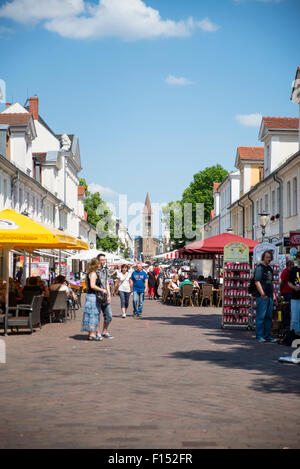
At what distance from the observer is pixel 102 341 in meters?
12.7

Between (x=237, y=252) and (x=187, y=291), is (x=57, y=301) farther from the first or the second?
(x=187, y=291)

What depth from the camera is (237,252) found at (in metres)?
16.5

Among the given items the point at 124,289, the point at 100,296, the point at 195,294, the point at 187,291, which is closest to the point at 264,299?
the point at 100,296

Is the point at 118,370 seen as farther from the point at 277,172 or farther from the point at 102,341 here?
the point at 277,172

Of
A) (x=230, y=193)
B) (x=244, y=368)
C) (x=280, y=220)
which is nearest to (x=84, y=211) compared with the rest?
(x=230, y=193)

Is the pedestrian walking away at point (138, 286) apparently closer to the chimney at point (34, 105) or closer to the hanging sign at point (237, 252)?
the hanging sign at point (237, 252)

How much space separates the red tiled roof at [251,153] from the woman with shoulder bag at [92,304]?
35.0m

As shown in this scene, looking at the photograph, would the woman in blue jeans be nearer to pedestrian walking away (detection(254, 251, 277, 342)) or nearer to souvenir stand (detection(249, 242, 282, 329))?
souvenir stand (detection(249, 242, 282, 329))

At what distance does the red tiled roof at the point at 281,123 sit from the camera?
119 ft

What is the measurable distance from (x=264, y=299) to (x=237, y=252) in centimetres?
374

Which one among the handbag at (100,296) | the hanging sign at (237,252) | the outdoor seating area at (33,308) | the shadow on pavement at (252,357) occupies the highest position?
the hanging sign at (237,252)

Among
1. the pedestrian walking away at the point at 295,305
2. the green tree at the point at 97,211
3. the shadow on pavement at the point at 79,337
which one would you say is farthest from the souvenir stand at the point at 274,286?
the green tree at the point at 97,211

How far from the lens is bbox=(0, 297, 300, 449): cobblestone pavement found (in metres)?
5.15

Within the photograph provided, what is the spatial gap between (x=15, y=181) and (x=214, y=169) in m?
39.1
